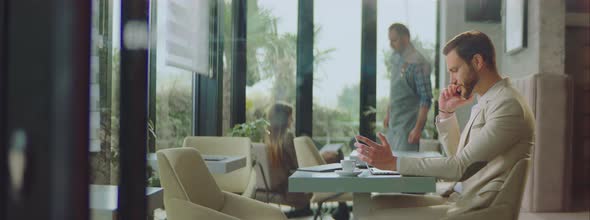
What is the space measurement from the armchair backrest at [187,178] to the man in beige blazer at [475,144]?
652 mm

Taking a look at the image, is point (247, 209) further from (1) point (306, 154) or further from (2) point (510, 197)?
(1) point (306, 154)

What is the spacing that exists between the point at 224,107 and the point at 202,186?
2.68m

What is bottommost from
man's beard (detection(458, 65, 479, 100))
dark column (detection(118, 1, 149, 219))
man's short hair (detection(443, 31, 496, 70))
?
dark column (detection(118, 1, 149, 219))

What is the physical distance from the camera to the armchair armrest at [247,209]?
2287mm

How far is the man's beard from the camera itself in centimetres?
199

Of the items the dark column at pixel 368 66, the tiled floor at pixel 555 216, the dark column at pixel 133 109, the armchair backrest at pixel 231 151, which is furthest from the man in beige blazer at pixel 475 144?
the tiled floor at pixel 555 216

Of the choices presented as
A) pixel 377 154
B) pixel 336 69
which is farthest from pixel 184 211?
pixel 336 69

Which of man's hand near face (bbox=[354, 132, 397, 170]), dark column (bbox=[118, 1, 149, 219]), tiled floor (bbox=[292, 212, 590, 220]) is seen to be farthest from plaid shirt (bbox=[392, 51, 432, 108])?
dark column (bbox=[118, 1, 149, 219])

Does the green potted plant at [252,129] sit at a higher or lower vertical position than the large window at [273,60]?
lower

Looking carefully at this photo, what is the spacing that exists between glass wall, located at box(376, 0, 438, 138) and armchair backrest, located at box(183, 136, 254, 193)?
95cm

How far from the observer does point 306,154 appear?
3.49 m

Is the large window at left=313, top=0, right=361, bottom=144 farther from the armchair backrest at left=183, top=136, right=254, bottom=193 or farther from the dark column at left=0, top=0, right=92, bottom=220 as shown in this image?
the dark column at left=0, top=0, right=92, bottom=220

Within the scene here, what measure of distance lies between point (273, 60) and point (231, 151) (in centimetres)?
152

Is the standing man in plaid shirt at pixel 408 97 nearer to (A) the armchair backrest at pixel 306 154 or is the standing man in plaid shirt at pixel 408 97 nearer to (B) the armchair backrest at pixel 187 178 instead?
(A) the armchair backrest at pixel 306 154
